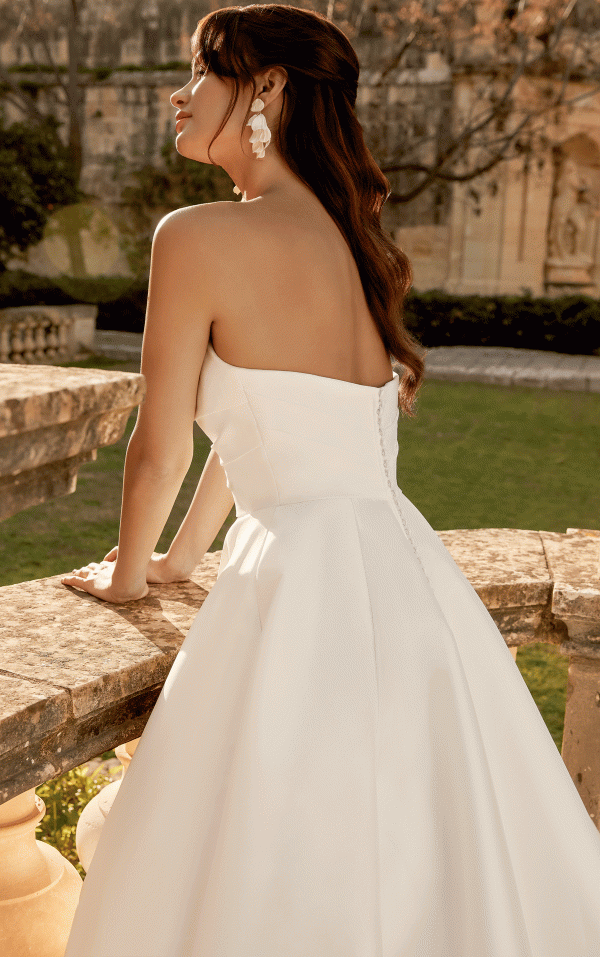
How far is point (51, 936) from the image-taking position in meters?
1.61

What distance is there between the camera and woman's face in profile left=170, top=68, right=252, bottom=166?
5.52 feet

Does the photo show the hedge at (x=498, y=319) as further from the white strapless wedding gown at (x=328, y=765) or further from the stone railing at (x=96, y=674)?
the white strapless wedding gown at (x=328, y=765)

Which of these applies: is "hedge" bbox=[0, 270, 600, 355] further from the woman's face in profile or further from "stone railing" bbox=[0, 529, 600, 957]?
the woman's face in profile

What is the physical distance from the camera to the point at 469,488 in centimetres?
751

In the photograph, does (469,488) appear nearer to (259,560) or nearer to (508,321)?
(259,560)

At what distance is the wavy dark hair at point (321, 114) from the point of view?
1634mm

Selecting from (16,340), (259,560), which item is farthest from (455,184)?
(259,560)

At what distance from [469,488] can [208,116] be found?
6.05 metres

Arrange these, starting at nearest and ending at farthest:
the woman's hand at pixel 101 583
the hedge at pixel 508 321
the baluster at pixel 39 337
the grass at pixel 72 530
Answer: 1. the woman's hand at pixel 101 583
2. the grass at pixel 72 530
3. the baluster at pixel 39 337
4. the hedge at pixel 508 321

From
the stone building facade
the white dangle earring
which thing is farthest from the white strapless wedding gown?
the stone building facade

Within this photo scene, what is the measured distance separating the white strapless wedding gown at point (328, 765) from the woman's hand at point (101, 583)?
0.88 feet

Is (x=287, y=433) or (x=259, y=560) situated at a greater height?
(x=287, y=433)

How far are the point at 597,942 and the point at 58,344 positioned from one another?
12.3 meters

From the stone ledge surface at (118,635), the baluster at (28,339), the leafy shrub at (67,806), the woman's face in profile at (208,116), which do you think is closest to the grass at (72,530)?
the leafy shrub at (67,806)
